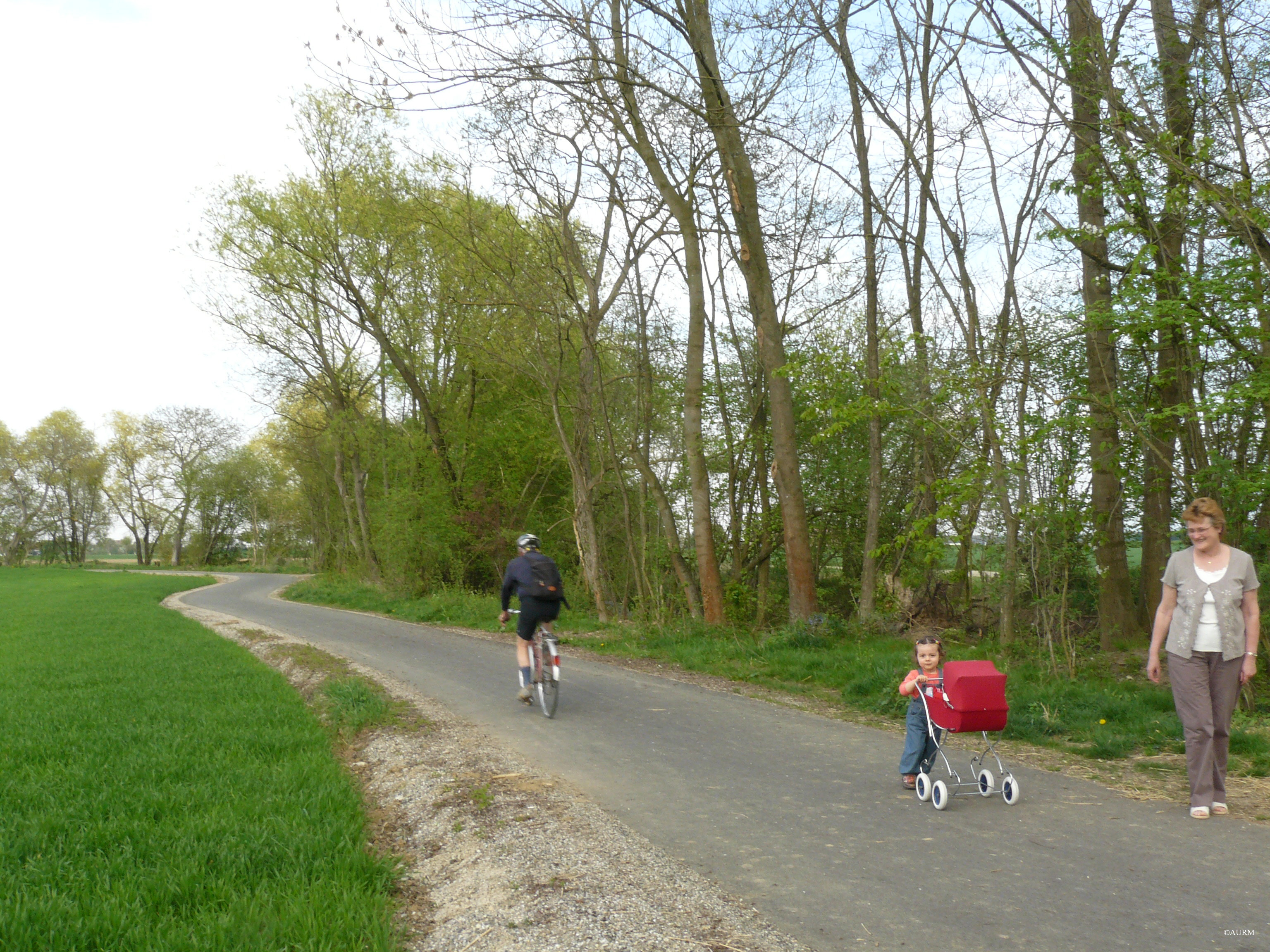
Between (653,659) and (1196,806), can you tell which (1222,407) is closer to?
(1196,806)

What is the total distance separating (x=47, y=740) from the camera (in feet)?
25.1

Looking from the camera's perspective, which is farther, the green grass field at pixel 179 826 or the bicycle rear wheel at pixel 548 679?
the bicycle rear wheel at pixel 548 679

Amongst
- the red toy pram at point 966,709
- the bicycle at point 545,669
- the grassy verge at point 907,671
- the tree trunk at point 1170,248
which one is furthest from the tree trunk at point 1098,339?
the bicycle at point 545,669

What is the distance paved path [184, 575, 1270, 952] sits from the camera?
13.0ft

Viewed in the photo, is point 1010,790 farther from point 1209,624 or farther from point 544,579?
point 544,579

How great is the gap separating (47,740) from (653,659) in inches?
330

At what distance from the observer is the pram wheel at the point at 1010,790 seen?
575 centimetres

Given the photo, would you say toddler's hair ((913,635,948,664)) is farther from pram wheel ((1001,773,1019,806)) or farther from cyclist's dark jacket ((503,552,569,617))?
cyclist's dark jacket ((503,552,569,617))

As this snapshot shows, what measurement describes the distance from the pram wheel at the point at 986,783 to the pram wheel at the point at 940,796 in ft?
1.14

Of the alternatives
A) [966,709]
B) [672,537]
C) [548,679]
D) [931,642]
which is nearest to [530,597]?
[548,679]

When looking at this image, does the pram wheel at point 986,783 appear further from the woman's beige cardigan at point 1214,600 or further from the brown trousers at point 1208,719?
the woman's beige cardigan at point 1214,600

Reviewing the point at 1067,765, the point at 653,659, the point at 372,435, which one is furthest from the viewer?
Result: the point at 372,435

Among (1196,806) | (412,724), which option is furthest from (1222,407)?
(412,724)

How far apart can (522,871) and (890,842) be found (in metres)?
2.11
